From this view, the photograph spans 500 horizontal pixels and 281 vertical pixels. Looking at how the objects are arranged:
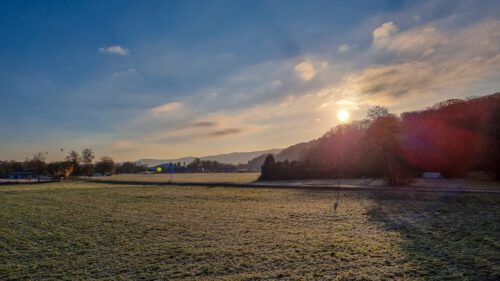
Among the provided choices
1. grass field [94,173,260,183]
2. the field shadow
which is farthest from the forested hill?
the field shadow

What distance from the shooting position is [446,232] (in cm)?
866

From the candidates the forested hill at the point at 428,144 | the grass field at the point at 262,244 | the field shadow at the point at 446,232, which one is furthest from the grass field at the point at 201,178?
the grass field at the point at 262,244

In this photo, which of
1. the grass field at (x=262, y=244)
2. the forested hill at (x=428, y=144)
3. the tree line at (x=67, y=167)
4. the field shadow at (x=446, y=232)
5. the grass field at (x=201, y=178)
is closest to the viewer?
the field shadow at (x=446, y=232)

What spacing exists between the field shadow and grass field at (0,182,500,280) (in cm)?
3

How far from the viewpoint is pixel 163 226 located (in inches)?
421

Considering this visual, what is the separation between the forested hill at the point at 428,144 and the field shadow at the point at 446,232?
8.92 meters

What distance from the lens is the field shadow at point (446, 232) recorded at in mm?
5723

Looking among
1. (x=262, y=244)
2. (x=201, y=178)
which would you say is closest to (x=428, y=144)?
(x=262, y=244)

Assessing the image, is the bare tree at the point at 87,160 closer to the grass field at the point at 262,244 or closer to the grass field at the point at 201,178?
the grass field at the point at 201,178

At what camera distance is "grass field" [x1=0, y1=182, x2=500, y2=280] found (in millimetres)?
5945

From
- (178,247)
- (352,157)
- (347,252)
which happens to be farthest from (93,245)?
(352,157)

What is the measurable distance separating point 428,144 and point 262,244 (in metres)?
29.3

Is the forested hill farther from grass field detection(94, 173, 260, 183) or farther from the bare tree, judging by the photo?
the bare tree

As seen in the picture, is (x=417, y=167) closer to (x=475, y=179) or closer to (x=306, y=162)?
(x=475, y=179)
